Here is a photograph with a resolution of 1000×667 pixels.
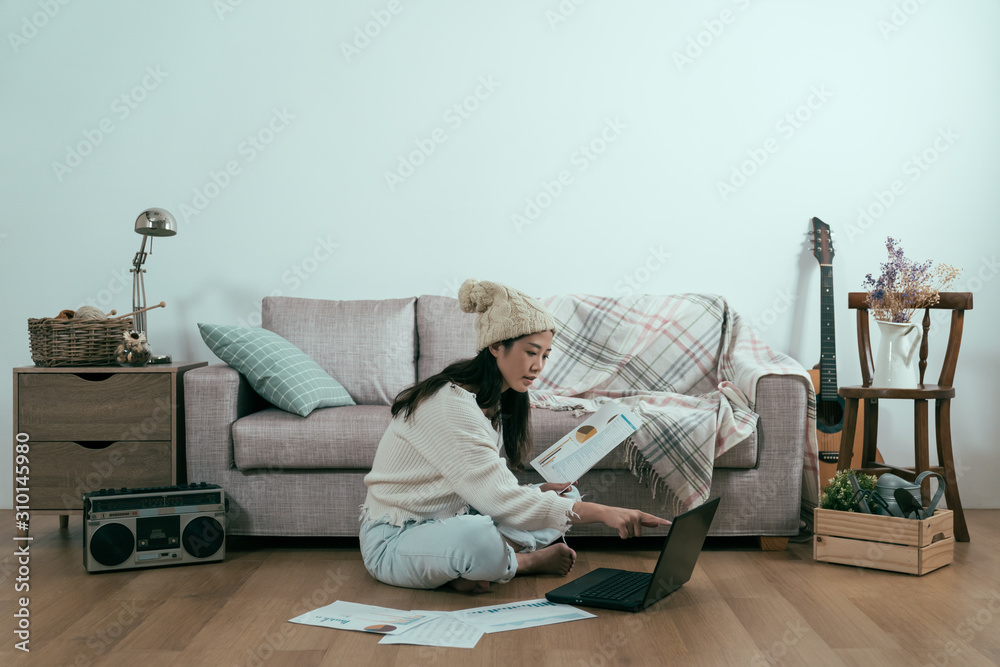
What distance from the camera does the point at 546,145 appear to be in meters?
3.11

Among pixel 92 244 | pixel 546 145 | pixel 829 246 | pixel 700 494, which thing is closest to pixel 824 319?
pixel 829 246

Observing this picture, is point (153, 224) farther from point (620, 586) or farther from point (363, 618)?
point (620, 586)

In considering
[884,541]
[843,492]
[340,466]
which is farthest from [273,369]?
[884,541]

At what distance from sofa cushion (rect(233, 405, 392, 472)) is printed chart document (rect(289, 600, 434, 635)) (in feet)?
1.93

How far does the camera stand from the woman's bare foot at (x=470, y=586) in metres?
1.82

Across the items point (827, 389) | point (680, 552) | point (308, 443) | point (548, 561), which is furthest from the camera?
point (827, 389)

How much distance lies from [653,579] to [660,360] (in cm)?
118

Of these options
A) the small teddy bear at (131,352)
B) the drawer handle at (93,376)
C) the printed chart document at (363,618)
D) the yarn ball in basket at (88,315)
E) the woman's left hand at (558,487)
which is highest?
the yarn ball in basket at (88,315)

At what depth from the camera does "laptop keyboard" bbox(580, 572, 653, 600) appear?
176 centimetres

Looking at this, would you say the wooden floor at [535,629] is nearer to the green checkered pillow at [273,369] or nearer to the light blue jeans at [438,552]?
the light blue jeans at [438,552]

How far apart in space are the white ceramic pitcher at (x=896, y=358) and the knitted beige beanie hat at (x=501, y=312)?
132 centimetres

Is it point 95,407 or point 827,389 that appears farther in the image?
point 827,389

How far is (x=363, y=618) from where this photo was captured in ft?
5.42

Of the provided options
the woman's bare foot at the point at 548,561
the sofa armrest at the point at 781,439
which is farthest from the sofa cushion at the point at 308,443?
the sofa armrest at the point at 781,439
